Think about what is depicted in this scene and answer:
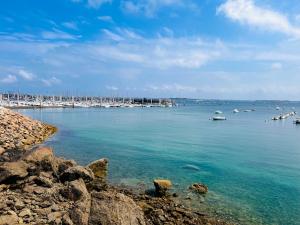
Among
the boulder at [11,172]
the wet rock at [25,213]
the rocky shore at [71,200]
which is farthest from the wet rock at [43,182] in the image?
the wet rock at [25,213]

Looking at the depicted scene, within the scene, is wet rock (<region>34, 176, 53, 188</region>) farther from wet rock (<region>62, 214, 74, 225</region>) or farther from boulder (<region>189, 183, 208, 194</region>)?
boulder (<region>189, 183, 208, 194</region>)

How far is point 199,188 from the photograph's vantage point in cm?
2227

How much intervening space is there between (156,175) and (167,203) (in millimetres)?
7517

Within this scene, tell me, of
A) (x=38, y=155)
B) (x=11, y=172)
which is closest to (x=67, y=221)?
(x=11, y=172)

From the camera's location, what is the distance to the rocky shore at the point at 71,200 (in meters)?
12.4

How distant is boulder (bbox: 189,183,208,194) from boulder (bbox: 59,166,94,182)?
673 centimetres

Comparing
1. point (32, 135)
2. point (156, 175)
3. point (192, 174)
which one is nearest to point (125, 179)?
point (156, 175)

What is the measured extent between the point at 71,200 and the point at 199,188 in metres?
9.55

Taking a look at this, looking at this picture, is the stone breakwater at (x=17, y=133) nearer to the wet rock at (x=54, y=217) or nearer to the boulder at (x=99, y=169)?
the boulder at (x=99, y=169)

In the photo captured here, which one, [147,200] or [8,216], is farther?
[147,200]

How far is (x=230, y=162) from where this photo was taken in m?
33.0

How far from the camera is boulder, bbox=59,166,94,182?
20.1 m

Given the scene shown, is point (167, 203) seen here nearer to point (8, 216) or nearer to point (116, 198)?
point (116, 198)

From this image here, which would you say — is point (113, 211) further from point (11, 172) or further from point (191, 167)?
point (191, 167)
